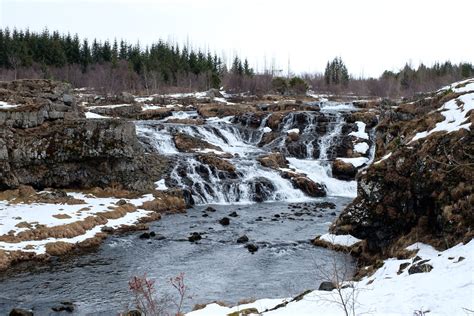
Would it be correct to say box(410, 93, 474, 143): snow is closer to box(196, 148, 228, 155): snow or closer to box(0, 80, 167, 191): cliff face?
box(0, 80, 167, 191): cliff face

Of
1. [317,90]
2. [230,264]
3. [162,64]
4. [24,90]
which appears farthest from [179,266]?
[317,90]

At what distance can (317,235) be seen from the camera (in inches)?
1019

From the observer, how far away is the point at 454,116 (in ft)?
→ 67.6

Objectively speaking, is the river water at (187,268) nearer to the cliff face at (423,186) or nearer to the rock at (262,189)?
the cliff face at (423,186)

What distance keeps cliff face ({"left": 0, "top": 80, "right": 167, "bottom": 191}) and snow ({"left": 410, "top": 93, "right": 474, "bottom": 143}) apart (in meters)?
23.5

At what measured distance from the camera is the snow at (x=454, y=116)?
63.5ft

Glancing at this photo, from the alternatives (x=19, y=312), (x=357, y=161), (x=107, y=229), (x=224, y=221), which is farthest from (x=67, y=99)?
(x=357, y=161)

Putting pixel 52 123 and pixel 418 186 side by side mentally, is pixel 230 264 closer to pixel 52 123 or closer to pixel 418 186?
pixel 418 186

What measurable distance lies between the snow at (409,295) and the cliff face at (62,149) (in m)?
24.0

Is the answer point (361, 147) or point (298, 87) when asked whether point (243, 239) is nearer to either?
point (361, 147)

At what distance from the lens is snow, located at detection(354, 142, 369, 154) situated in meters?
49.1

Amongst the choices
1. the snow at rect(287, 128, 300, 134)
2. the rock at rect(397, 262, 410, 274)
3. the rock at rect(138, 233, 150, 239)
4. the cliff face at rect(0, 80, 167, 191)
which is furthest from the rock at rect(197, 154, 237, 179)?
the rock at rect(397, 262, 410, 274)

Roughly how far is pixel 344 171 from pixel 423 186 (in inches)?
1004

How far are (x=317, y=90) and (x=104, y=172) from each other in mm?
119982
